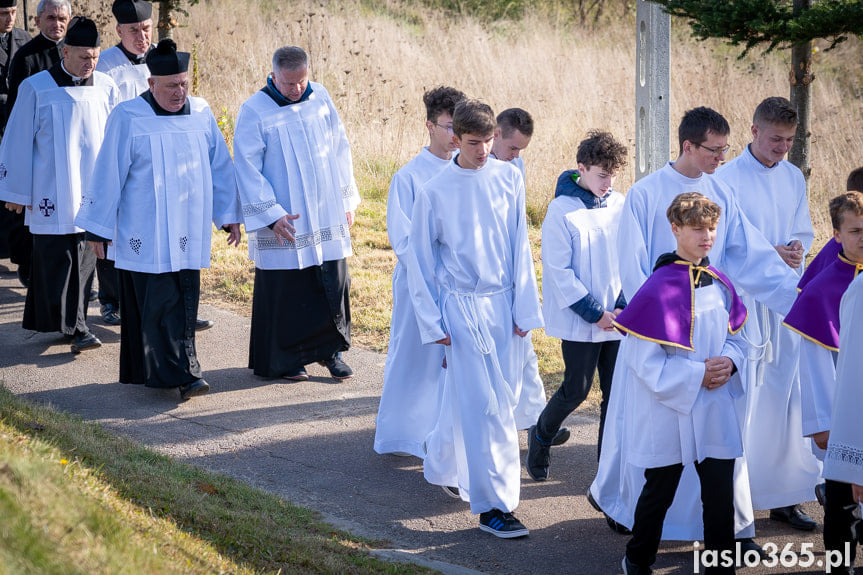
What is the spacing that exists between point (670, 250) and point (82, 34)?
16.5 feet

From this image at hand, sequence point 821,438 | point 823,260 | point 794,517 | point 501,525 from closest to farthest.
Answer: point 821,438 < point 823,260 < point 501,525 < point 794,517

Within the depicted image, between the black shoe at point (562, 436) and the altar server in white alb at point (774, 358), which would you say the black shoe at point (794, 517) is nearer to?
the altar server in white alb at point (774, 358)

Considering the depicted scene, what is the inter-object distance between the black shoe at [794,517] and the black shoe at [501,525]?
1340 millimetres

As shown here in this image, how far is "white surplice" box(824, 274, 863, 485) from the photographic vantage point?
384cm

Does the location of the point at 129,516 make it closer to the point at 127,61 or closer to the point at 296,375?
the point at 296,375

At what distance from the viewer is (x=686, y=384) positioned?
168 inches

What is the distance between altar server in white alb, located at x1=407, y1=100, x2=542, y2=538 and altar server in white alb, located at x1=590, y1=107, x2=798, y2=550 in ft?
1.64

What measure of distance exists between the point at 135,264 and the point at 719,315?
4228 millimetres

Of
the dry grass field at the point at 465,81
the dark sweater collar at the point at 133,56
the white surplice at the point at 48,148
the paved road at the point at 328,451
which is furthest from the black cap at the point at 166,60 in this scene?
the dry grass field at the point at 465,81

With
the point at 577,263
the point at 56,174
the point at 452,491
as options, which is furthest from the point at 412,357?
the point at 56,174

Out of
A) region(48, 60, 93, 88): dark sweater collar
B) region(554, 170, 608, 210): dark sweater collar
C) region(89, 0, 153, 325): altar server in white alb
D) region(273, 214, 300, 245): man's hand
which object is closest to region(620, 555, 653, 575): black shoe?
region(554, 170, 608, 210): dark sweater collar

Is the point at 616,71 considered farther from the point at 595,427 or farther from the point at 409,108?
the point at 595,427

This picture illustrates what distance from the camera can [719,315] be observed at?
14.4 feet

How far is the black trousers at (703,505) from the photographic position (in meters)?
4.26
